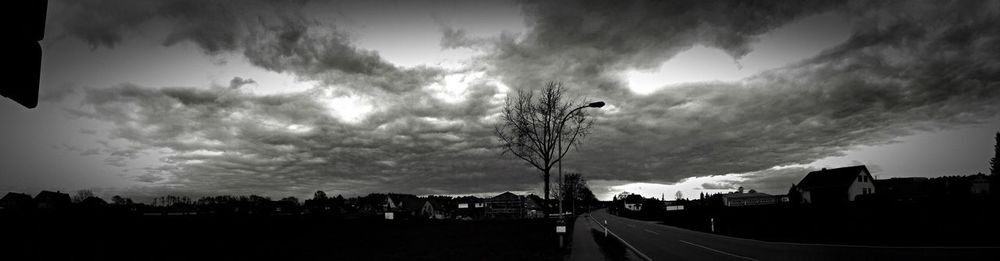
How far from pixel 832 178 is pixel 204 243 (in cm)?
6806

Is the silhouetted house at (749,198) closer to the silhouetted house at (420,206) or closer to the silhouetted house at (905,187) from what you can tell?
the silhouetted house at (905,187)

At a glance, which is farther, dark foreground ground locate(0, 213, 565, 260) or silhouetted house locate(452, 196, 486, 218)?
silhouetted house locate(452, 196, 486, 218)

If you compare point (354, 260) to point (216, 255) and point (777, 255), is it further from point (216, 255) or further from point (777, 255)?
point (777, 255)

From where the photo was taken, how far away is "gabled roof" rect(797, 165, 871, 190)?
58.5 meters

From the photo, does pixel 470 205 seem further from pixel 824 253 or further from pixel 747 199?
pixel 824 253

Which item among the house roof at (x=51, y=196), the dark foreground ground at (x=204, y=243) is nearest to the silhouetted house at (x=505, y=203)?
the house roof at (x=51, y=196)

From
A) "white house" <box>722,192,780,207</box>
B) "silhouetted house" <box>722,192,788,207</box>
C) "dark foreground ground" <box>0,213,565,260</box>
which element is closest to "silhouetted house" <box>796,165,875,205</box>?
"silhouetted house" <box>722,192,788,207</box>

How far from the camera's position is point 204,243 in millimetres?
20953

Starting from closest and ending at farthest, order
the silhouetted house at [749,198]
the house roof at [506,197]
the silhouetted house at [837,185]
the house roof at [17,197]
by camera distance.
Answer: the house roof at [17,197] < the silhouetted house at [837,185] < the silhouetted house at [749,198] < the house roof at [506,197]

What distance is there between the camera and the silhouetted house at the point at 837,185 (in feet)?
189

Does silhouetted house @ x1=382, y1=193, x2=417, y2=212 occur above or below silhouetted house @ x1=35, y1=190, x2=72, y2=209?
below

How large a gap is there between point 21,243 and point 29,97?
2126 cm

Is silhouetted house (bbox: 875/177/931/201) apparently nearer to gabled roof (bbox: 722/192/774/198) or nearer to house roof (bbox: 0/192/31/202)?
gabled roof (bbox: 722/192/774/198)

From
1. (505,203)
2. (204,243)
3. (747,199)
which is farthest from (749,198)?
(204,243)
